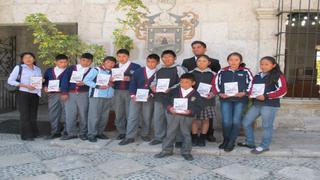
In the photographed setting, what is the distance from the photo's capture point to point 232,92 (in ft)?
16.8

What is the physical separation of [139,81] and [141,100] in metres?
0.31

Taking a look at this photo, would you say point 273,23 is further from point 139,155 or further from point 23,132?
point 23,132

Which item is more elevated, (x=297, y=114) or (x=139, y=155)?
(x=297, y=114)

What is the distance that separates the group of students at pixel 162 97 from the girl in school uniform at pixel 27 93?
0.05 ft

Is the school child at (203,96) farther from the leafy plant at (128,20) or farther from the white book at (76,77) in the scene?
the white book at (76,77)

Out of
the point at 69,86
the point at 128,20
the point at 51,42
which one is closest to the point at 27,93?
the point at 69,86

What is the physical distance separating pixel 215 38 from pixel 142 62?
156 centimetres

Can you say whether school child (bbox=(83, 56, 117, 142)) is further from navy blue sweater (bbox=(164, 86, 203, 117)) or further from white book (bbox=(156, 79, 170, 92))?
navy blue sweater (bbox=(164, 86, 203, 117))

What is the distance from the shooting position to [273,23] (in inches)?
262

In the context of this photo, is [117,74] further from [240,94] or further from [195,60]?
[240,94]

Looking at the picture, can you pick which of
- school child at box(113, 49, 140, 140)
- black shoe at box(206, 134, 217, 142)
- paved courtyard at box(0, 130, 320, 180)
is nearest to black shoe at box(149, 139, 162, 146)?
paved courtyard at box(0, 130, 320, 180)

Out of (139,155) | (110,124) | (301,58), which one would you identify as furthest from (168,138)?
(301,58)

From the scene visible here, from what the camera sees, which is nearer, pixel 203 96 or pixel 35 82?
pixel 203 96

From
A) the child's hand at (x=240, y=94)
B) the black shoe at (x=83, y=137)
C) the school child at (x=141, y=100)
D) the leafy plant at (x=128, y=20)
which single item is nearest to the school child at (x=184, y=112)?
the child's hand at (x=240, y=94)
